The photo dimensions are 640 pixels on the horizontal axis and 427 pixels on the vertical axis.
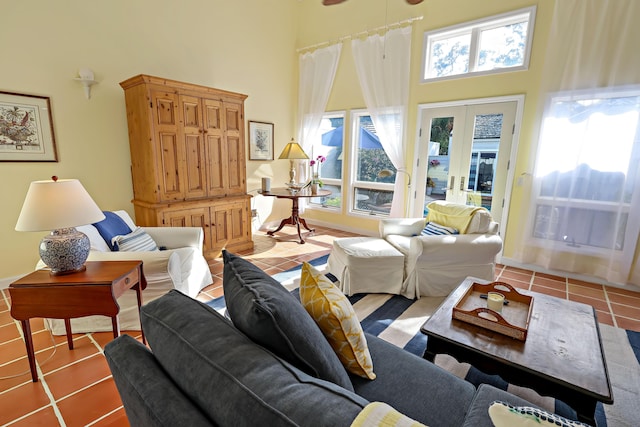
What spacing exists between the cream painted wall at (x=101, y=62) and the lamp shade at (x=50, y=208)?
5.90 ft

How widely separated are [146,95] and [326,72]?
9.67ft

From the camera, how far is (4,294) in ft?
9.00

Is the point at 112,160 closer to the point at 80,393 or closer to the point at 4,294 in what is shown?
the point at 4,294

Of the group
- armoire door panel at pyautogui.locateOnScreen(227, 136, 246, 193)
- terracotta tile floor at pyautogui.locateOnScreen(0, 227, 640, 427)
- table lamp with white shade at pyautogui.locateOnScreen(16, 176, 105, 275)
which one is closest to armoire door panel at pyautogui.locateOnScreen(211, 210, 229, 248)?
armoire door panel at pyautogui.locateOnScreen(227, 136, 246, 193)

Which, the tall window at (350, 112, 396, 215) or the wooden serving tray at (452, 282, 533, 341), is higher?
the tall window at (350, 112, 396, 215)

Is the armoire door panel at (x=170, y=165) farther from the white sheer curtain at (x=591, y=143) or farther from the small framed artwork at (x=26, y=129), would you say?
the white sheer curtain at (x=591, y=143)

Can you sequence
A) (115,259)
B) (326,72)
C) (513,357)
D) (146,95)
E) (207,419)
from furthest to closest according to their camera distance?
1. (326,72)
2. (146,95)
3. (115,259)
4. (513,357)
5. (207,419)

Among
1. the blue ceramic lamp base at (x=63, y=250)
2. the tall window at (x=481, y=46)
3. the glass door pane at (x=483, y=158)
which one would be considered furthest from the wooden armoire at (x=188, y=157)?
the glass door pane at (x=483, y=158)

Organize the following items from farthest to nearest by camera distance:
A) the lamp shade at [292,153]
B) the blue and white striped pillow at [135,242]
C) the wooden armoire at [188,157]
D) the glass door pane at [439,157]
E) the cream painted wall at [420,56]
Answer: the lamp shade at [292,153] < the glass door pane at [439,157] < the cream painted wall at [420,56] < the wooden armoire at [188,157] < the blue and white striped pillow at [135,242]

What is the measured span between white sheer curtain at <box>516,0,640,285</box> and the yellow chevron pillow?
3342 mm

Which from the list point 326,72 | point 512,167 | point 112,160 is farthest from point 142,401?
point 326,72

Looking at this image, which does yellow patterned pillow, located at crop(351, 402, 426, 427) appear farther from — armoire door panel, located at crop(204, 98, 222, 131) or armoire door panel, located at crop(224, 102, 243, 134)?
armoire door panel, located at crop(224, 102, 243, 134)

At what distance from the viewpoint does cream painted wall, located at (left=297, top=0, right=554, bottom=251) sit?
3.43m

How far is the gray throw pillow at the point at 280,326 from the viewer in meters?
0.81
